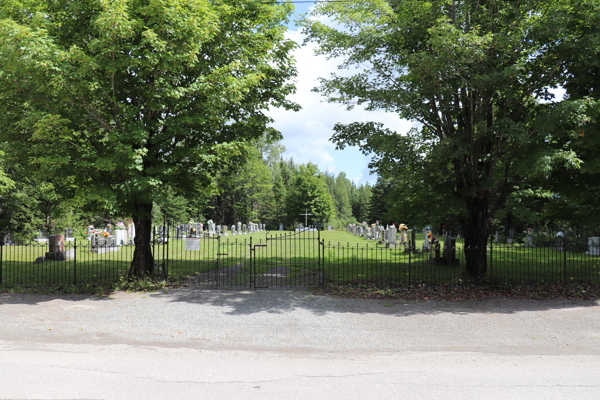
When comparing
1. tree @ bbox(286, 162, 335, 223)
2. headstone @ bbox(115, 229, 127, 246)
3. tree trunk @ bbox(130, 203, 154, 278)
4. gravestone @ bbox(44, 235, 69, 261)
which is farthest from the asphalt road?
tree @ bbox(286, 162, 335, 223)

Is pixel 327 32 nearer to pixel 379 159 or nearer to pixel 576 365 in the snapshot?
pixel 379 159

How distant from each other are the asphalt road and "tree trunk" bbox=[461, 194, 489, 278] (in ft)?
6.43

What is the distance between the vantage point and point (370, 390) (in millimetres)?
4750

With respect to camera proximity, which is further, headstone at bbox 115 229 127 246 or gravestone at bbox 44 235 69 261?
headstone at bbox 115 229 127 246

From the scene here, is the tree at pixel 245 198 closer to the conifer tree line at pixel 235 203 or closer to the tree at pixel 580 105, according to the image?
the conifer tree line at pixel 235 203

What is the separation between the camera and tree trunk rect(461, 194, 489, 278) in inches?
459

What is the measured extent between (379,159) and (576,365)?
662 cm

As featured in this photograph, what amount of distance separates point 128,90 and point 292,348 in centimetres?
815

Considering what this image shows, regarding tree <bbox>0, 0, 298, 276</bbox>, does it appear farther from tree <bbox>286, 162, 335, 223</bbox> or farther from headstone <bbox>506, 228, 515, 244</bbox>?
tree <bbox>286, 162, 335, 223</bbox>

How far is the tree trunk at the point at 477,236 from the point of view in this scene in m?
11.7

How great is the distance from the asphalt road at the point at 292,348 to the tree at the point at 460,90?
3526mm

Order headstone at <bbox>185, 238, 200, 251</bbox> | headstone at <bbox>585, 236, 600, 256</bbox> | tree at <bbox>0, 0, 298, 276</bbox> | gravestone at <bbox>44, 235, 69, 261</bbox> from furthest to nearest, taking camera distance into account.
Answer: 1. headstone at <bbox>185, 238, 200, 251</bbox>
2. headstone at <bbox>585, 236, 600, 256</bbox>
3. gravestone at <bbox>44, 235, 69, 261</bbox>
4. tree at <bbox>0, 0, 298, 276</bbox>

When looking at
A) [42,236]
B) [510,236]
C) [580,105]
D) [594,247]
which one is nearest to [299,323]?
[580,105]

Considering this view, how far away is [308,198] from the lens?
197 feet
